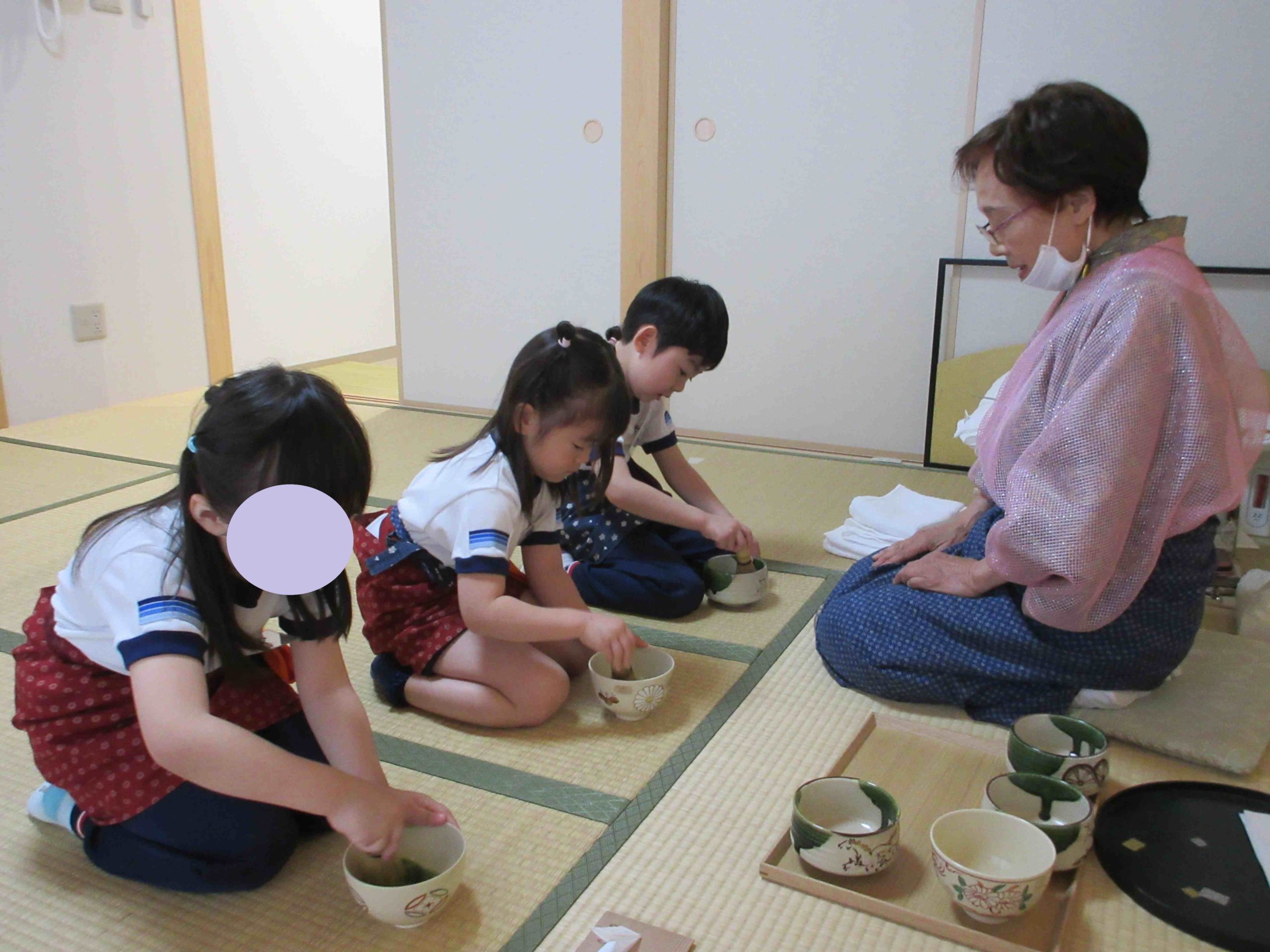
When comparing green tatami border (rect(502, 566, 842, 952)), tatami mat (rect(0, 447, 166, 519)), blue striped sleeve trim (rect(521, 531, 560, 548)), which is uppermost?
blue striped sleeve trim (rect(521, 531, 560, 548))

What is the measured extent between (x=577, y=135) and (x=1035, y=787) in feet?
7.75

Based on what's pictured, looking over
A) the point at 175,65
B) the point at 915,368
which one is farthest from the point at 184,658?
the point at 175,65

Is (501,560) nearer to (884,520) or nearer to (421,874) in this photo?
(421,874)

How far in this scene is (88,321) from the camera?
10.3ft

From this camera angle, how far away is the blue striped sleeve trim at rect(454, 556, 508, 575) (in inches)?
49.0

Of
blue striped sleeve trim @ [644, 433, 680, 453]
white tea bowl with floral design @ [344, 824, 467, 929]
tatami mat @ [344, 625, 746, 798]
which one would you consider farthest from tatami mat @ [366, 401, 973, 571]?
white tea bowl with floral design @ [344, 824, 467, 929]

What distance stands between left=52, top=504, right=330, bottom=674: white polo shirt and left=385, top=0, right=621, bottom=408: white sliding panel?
7.12 ft

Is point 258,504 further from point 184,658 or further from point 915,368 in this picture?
point 915,368

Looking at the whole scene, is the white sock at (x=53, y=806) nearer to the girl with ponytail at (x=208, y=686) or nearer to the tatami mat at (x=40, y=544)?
the girl with ponytail at (x=208, y=686)

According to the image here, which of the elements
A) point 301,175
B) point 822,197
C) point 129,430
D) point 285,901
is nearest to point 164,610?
point 285,901

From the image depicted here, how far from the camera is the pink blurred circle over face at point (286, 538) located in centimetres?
70

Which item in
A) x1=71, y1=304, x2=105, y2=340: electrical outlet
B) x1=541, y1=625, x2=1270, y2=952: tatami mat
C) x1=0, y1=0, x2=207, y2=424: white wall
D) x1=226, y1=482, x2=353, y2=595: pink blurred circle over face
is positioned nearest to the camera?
x1=226, y1=482, x2=353, y2=595: pink blurred circle over face

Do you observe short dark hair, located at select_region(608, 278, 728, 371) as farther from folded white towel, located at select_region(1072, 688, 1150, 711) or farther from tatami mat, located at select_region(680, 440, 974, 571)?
folded white towel, located at select_region(1072, 688, 1150, 711)

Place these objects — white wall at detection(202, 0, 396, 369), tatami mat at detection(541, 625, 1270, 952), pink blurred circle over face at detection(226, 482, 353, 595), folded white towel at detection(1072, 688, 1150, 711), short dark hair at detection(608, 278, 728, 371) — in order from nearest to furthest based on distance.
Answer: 1. pink blurred circle over face at detection(226, 482, 353, 595)
2. tatami mat at detection(541, 625, 1270, 952)
3. folded white towel at detection(1072, 688, 1150, 711)
4. short dark hair at detection(608, 278, 728, 371)
5. white wall at detection(202, 0, 396, 369)
